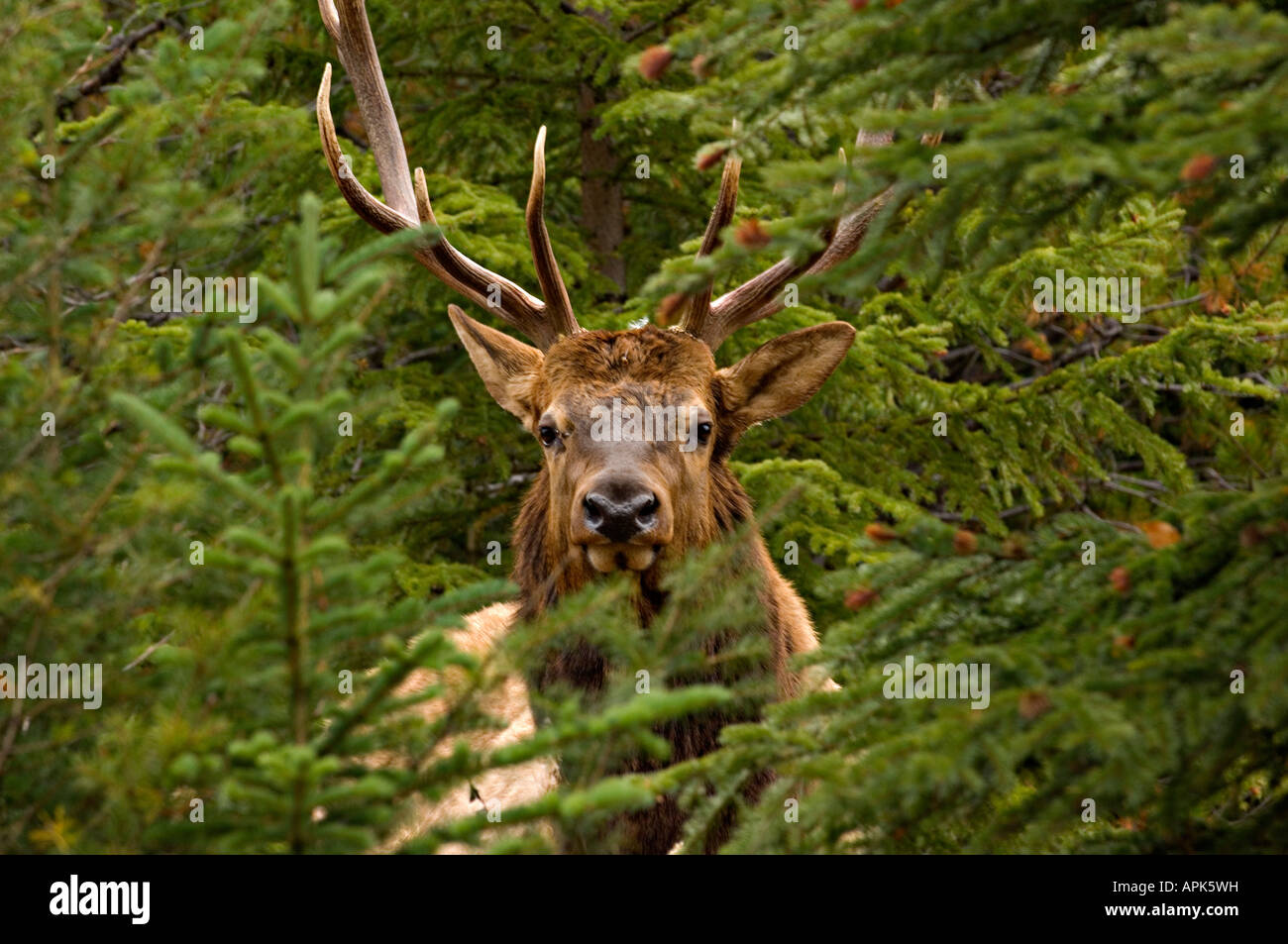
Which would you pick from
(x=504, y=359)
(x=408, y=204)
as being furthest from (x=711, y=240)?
(x=408, y=204)

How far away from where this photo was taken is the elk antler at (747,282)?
20.8ft

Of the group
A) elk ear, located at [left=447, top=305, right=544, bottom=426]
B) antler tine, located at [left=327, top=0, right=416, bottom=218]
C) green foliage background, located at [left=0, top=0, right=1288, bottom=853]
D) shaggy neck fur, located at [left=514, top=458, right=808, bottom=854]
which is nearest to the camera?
green foliage background, located at [left=0, top=0, right=1288, bottom=853]

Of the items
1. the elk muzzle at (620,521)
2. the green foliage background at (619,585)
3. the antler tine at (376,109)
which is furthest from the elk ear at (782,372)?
the green foliage background at (619,585)

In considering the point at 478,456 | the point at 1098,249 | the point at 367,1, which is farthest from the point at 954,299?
the point at 367,1

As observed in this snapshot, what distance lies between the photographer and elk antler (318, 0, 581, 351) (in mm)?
6426

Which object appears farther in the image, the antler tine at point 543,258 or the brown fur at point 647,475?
the antler tine at point 543,258

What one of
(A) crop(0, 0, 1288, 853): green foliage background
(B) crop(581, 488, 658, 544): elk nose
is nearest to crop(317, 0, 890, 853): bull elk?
(B) crop(581, 488, 658, 544): elk nose

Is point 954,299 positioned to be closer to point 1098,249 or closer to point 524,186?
point 1098,249

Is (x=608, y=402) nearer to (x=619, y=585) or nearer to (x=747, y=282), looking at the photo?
(x=747, y=282)

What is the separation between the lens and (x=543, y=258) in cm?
638

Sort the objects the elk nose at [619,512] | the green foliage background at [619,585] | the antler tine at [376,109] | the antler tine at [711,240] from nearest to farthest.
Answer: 1. the green foliage background at [619,585]
2. the elk nose at [619,512]
3. the antler tine at [711,240]
4. the antler tine at [376,109]

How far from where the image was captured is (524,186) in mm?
9469

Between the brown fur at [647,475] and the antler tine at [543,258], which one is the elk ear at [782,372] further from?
the antler tine at [543,258]

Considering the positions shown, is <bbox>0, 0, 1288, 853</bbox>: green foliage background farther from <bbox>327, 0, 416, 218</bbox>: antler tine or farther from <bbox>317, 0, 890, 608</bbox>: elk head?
<bbox>327, 0, 416, 218</bbox>: antler tine
